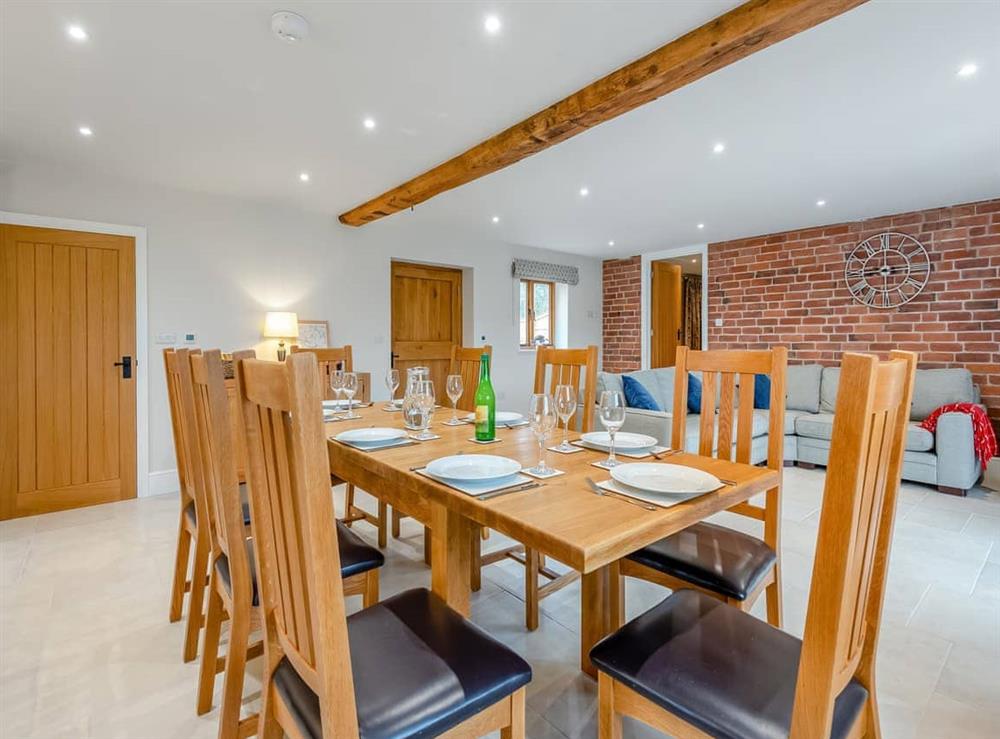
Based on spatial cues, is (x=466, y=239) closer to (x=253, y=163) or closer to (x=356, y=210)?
(x=356, y=210)

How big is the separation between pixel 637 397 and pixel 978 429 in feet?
7.66

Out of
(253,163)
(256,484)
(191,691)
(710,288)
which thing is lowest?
(191,691)

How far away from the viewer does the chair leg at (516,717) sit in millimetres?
951

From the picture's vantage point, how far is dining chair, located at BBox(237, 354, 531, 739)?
0.72 meters

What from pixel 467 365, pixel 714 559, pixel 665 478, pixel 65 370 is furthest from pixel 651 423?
pixel 65 370

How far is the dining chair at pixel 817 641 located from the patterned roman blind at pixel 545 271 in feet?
16.8

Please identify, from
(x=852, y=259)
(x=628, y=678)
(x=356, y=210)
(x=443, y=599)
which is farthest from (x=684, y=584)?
(x=852, y=259)

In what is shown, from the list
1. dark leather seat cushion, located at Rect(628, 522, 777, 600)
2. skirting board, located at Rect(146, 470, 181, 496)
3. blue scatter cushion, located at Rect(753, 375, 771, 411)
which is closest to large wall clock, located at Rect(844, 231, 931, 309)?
blue scatter cushion, located at Rect(753, 375, 771, 411)

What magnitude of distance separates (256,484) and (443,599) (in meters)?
0.51

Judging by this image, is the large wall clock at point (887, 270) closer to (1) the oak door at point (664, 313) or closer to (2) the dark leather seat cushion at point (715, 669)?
(1) the oak door at point (664, 313)

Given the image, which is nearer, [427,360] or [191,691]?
[191,691]

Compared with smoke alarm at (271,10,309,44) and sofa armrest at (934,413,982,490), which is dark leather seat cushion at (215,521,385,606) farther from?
sofa armrest at (934,413,982,490)

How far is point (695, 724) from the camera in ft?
2.74

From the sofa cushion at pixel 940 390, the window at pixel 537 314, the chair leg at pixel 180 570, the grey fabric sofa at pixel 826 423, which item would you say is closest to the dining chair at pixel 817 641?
the chair leg at pixel 180 570
